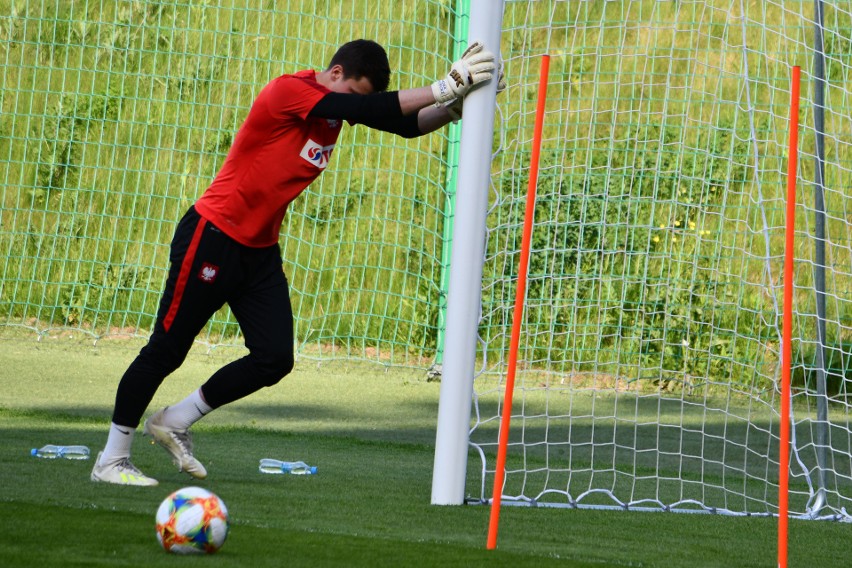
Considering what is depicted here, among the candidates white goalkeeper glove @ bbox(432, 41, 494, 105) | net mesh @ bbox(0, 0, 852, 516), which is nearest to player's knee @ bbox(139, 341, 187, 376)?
Result: white goalkeeper glove @ bbox(432, 41, 494, 105)

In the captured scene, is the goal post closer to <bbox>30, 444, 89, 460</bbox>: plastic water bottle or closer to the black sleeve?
the black sleeve

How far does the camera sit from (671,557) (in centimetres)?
391

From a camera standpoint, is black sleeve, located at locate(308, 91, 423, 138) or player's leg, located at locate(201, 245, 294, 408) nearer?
black sleeve, located at locate(308, 91, 423, 138)

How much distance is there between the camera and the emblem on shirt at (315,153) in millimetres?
4711

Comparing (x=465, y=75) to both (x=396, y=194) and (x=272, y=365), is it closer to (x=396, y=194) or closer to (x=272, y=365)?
(x=272, y=365)

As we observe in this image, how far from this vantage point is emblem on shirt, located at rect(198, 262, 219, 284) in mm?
4645

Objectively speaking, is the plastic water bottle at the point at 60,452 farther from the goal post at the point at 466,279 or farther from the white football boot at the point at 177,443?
the goal post at the point at 466,279

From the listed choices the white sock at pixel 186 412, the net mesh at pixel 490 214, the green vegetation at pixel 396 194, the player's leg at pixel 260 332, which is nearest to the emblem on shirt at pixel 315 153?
the player's leg at pixel 260 332

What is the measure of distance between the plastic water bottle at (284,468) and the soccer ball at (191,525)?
188 centimetres

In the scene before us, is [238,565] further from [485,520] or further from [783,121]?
[783,121]

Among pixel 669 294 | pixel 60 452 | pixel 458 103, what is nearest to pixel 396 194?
pixel 669 294

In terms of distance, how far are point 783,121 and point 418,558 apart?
27.1 feet

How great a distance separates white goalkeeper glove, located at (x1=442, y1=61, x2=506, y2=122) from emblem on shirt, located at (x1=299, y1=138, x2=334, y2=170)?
0.49 meters

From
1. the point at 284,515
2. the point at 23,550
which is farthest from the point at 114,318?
the point at 23,550
